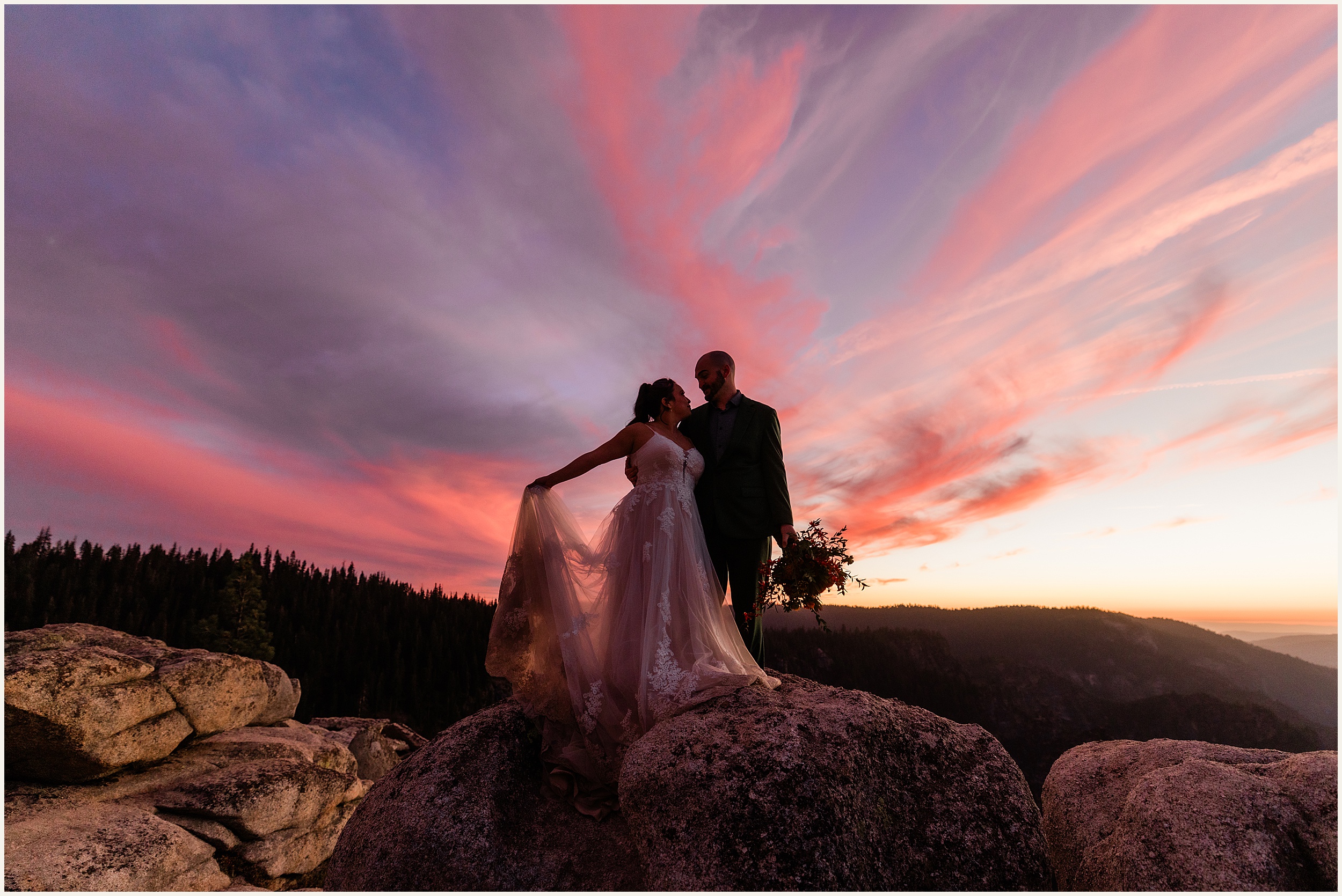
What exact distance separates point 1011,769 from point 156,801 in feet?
70.8

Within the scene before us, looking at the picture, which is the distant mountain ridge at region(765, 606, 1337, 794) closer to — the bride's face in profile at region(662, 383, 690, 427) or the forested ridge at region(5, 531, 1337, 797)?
the forested ridge at region(5, 531, 1337, 797)

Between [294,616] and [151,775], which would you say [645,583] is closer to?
[151,775]

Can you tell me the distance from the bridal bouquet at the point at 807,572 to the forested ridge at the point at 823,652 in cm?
172

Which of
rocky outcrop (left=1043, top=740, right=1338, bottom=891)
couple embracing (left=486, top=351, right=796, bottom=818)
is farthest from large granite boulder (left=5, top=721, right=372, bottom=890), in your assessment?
rocky outcrop (left=1043, top=740, right=1338, bottom=891)

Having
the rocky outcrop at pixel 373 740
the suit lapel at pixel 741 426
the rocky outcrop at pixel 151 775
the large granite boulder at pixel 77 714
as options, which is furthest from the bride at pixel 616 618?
the rocky outcrop at pixel 373 740

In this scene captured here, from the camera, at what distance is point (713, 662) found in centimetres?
627

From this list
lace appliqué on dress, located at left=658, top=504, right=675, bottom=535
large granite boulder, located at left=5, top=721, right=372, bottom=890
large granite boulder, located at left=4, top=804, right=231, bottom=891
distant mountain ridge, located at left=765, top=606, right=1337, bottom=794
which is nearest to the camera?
lace appliqué on dress, located at left=658, top=504, right=675, bottom=535

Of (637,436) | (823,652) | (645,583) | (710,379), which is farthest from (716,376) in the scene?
(823,652)

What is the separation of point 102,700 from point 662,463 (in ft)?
59.8

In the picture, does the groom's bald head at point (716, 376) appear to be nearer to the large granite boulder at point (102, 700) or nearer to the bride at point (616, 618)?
the bride at point (616, 618)

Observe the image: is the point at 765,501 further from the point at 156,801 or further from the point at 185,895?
the point at 156,801

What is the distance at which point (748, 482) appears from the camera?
7.52 m

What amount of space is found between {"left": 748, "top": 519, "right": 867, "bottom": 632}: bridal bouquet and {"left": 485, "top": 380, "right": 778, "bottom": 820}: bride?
2.39 ft

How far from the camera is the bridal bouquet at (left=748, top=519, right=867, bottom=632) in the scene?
6.41 metres
